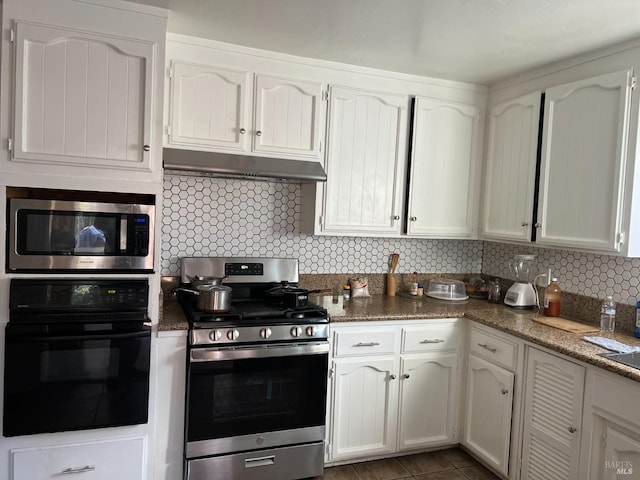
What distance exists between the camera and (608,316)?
8.38 ft

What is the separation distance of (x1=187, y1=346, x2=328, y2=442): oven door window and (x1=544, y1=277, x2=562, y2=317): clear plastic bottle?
1.37 metres

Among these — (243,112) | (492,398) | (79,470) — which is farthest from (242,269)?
(492,398)

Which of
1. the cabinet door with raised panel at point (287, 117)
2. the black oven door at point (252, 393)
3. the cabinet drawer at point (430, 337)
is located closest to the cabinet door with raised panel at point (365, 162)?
the cabinet door with raised panel at point (287, 117)

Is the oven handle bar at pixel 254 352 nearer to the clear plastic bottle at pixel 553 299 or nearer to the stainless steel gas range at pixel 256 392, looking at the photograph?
the stainless steel gas range at pixel 256 392

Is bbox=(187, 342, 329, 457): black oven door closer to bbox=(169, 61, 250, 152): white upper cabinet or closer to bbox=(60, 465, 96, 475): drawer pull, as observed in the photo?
bbox=(60, 465, 96, 475): drawer pull

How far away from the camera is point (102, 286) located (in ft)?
7.15

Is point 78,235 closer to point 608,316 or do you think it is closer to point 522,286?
point 522,286

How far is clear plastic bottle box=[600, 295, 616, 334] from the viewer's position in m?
2.54

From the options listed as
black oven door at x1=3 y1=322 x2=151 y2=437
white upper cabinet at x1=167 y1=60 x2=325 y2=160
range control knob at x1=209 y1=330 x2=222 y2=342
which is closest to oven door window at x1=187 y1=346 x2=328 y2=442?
range control knob at x1=209 y1=330 x2=222 y2=342

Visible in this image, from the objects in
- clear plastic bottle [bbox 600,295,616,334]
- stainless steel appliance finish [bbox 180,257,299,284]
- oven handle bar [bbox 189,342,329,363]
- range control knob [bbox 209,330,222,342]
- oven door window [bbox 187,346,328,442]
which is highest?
stainless steel appliance finish [bbox 180,257,299,284]

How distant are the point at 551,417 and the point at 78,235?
7.72 feet

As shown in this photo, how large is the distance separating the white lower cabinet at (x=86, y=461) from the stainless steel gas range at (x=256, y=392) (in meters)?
0.24

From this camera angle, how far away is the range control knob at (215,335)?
233 cm

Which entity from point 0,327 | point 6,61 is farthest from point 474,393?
point 6,61
